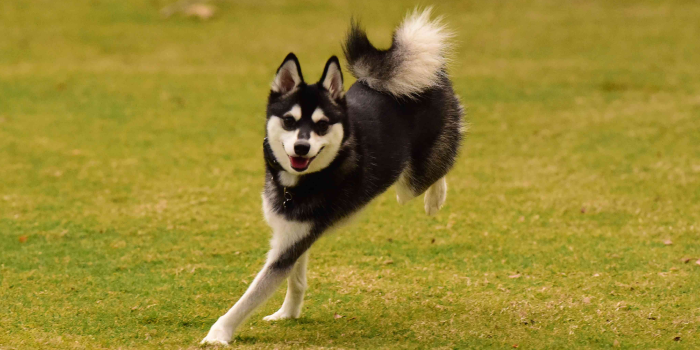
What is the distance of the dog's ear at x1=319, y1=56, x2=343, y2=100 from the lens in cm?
452

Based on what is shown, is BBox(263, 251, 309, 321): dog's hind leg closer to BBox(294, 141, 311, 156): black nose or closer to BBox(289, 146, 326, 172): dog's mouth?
BBox(289, 146, 326, 172): dog's mouth

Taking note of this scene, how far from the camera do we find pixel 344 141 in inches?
179

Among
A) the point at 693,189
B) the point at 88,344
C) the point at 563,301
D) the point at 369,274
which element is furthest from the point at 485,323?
the point at 693,189

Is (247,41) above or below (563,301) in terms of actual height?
above

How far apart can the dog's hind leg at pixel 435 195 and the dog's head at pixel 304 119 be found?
1.47m

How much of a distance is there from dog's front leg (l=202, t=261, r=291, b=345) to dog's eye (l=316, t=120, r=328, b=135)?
772mm

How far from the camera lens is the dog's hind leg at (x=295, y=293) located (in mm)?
4988

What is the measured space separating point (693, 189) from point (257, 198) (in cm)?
379

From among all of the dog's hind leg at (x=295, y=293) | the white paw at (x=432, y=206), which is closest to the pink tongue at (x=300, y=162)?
the dog's hind leg at (x=295, y=293)

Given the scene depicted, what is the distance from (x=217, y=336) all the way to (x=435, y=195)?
197 cm

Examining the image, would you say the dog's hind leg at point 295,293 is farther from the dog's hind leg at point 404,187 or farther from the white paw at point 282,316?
the dog's hind leg at point 404,187

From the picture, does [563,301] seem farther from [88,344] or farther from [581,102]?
[581,102]

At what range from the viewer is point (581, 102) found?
11039 mm

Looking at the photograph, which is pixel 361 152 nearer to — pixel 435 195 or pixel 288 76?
pixel 288 76
